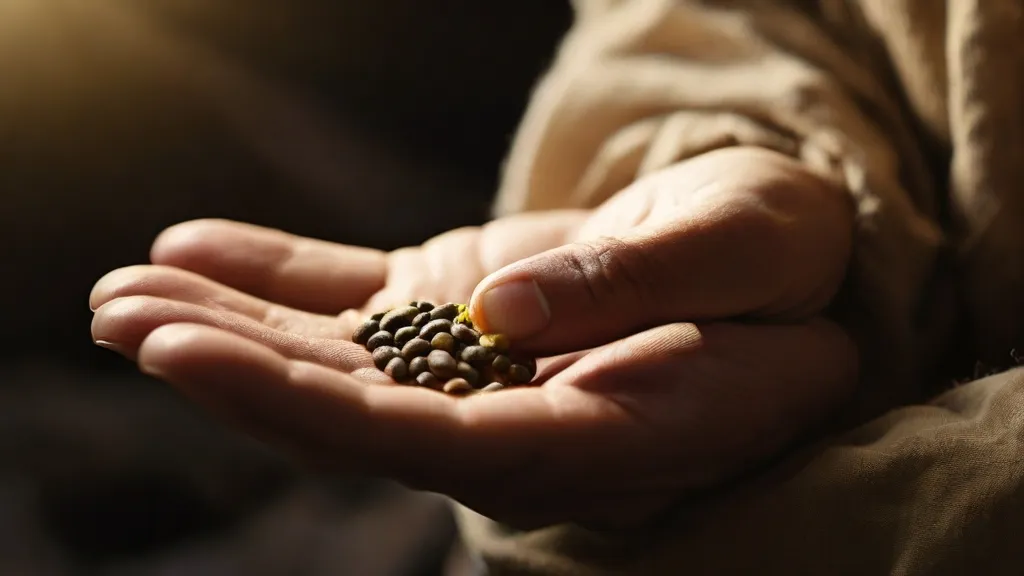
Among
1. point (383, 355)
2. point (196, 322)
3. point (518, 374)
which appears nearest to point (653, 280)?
point (518, 374)

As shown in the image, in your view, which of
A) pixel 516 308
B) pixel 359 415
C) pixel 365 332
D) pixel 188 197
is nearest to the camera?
pixel 359 415

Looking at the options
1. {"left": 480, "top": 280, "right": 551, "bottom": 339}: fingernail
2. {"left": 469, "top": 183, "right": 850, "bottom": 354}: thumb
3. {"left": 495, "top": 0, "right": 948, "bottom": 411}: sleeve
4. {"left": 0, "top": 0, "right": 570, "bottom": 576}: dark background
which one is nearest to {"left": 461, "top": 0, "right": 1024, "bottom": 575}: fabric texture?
{"left": 495, "top": 0, "right": 948, "bottom": 411}: sleeve

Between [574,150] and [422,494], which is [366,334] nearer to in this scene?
[574,150]

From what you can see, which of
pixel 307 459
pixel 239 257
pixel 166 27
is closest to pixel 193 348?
pixel 307 459

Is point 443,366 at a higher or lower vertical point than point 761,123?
lower

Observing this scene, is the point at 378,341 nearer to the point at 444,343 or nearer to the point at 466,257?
the point at 444,343

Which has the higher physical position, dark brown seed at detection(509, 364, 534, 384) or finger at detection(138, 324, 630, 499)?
finger at detection(138, 324, 630, 499)

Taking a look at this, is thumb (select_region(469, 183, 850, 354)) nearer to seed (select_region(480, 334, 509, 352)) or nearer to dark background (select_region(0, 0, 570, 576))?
seed (select_region(480, 334, 509, 352))
